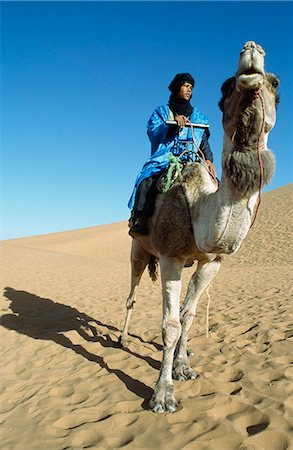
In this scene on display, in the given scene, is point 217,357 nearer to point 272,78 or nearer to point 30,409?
point 30,409

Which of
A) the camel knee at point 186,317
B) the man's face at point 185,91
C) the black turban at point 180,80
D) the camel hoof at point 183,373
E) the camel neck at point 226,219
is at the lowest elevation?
the camel hoof at point 183,373

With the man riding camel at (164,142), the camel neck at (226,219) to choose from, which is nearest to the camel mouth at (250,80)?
the camel neck at (226,219)

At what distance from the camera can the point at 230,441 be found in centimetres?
238

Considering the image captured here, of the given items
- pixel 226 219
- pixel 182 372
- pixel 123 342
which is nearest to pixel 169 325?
pixel 182 372

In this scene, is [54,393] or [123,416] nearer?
[123,416]

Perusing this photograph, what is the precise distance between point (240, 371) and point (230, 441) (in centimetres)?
126

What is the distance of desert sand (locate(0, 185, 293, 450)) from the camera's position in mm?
2586

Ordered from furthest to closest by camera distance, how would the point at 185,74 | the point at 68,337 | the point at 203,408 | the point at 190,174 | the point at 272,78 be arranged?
the point at 68,337 → the point at 185,74 → the point at 190,174 → the point at 203,408 → the point at 272,78

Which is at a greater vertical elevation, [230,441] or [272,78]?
[272,78]

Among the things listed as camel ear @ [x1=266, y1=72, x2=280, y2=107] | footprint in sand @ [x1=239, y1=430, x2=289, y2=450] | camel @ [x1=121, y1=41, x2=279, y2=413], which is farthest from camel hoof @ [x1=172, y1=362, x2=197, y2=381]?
camel ear @ [x1=266, y1=72, x2=280, y2=107]

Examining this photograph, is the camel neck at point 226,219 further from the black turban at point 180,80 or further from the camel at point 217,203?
the black turban at point 180,80

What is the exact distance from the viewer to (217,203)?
96.3 inches

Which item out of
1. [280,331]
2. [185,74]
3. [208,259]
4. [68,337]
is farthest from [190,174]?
[68,337]

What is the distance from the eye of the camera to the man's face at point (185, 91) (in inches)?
141
